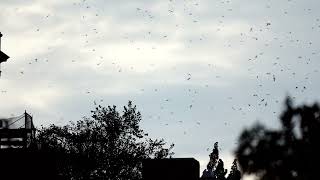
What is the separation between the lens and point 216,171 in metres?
59.2

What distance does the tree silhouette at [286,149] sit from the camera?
43.4 metres

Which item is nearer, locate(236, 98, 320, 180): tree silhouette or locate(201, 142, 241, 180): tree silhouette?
locate(236, 98, 320, 180): tree silhouette

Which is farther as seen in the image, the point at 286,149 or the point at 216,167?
the point at 216,167

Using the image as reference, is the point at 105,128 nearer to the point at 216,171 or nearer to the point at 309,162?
the point at 216,171

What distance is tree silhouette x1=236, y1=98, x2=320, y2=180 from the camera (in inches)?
1708

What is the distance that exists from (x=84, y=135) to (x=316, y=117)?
23138 millimetres

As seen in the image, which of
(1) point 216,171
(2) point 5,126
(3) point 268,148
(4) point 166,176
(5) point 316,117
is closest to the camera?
(4) point 166,176

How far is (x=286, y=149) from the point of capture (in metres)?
46.2

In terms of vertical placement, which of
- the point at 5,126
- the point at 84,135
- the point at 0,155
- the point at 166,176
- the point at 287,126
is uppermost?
the point at 84,135

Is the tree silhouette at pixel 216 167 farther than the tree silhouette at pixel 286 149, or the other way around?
the tree silhouette at pixel 216 167

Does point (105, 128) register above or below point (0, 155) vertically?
above

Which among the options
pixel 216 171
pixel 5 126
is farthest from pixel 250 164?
pixel 5 126

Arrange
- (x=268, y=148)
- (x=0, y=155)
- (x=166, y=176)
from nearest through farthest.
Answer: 1. (x=166, y=176)
2. (x=0, y=155)
3. (x=268, y=148)

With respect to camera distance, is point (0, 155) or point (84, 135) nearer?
point (0, 155)
